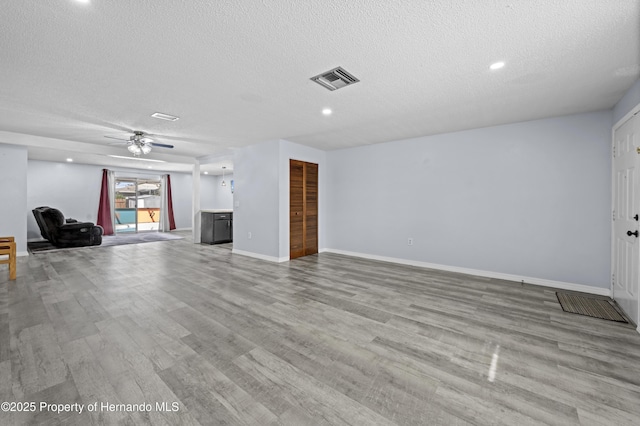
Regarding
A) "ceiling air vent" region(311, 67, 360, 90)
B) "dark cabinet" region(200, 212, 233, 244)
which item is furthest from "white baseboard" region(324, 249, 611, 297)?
"dark cabinet" region(200, 212, 233, 244)

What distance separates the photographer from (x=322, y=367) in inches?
74.5

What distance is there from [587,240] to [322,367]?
4108 mm

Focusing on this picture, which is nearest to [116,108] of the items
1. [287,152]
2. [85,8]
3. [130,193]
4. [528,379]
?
[85,8]

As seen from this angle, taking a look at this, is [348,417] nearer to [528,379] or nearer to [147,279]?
[528,379]

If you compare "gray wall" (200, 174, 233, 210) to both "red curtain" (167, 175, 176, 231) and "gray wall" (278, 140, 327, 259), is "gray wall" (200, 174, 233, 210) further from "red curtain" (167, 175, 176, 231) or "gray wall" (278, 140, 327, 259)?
"gray wall" (278, 140, 327, 259)

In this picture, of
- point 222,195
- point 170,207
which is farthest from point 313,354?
point 222,195

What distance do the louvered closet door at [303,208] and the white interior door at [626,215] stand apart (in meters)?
4.83

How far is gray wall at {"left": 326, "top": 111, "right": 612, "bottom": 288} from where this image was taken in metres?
3.55

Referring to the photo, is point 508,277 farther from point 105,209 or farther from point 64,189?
point 64,189

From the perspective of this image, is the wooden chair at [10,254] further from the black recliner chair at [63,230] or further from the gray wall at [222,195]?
the gray wall at [222,195]

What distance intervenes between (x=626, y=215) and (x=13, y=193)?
35.0 feet

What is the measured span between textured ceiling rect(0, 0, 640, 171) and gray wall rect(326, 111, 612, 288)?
45cm

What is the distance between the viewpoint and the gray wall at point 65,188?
797 cm

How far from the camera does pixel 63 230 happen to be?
6.63 metres
